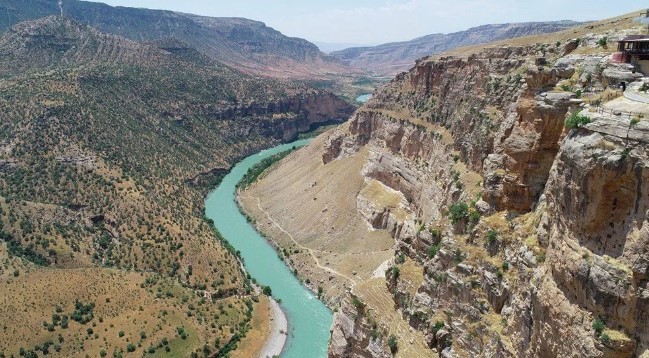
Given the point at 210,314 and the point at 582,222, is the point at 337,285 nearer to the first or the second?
the point at 210,314

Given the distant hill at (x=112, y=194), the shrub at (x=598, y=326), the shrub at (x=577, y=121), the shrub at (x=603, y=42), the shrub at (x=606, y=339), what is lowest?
the distant hill at (x=112, y=194)

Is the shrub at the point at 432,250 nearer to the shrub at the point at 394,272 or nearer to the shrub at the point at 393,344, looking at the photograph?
the shrub at the point at 394,272

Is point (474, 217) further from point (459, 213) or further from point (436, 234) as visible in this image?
point (436, 234)

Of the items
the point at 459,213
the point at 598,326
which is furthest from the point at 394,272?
the point at 598,326

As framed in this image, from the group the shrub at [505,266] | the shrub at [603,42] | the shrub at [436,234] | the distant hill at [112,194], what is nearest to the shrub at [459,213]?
the shrub at [436,234]

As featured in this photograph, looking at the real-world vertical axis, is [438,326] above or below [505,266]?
below

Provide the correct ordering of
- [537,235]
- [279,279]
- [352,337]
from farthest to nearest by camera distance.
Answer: [279,279] < [352,337] < [537,235]
